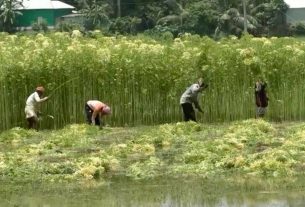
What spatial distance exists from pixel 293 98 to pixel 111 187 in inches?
425

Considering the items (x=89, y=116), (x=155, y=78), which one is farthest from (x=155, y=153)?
(x=155, y=78)

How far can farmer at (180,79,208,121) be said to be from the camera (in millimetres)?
20609

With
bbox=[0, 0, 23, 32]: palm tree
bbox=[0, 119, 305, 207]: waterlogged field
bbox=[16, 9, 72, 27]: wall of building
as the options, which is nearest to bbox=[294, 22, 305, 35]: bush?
bbox=[16, 9, 72, 27]: wall of building

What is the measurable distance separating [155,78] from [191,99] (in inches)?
56.2

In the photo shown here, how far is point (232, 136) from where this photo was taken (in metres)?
16.5

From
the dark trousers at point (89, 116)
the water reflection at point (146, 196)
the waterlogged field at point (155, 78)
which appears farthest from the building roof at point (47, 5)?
the water reflection at point (146, 196)

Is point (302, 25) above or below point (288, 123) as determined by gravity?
above

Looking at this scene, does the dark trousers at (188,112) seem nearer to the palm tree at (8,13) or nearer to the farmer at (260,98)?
the farmer at (260,98)

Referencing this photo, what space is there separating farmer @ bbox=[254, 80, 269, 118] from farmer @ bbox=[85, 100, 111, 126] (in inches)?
159

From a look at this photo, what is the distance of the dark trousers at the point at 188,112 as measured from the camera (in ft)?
68.2

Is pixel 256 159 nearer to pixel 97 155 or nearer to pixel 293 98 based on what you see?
pixel 97 155

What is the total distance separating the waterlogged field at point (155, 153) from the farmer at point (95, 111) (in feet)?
1.43

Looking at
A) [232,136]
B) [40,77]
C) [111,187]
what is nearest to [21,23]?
[40,77]

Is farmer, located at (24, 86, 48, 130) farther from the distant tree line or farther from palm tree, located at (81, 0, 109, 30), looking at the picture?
palm tree, located at (81, 0, 109, 30)
